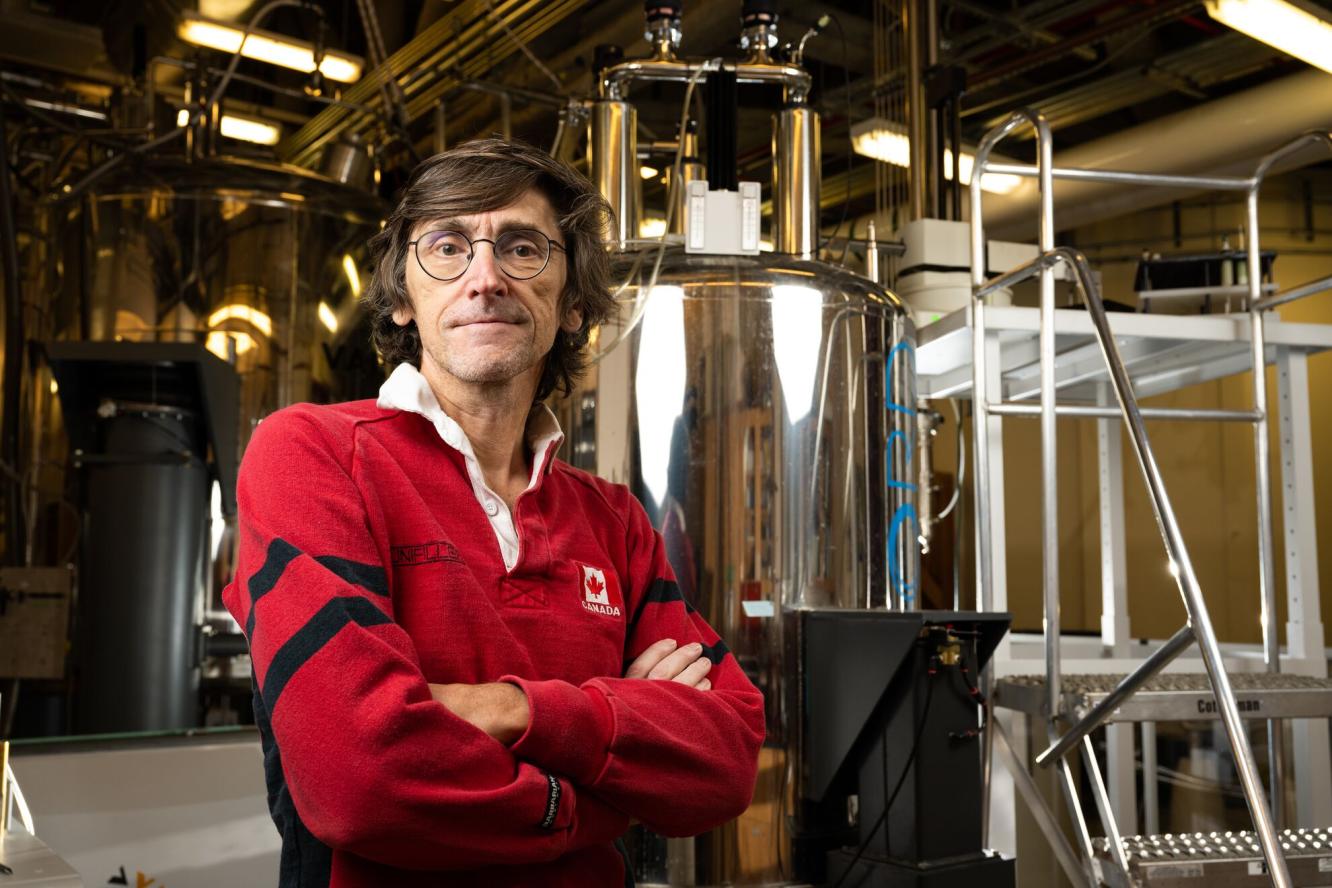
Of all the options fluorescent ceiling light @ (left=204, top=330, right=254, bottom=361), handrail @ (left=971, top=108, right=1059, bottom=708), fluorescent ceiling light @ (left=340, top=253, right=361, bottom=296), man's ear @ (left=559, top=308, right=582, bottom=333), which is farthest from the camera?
fluorescent ceiling light @ (left=340, top=253, right=361, bottom=296)

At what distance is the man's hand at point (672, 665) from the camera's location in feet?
4.75

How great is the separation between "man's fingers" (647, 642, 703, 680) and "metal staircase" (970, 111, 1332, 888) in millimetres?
904

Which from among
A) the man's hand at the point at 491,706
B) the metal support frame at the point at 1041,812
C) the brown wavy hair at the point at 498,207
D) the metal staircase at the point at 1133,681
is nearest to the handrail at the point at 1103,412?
the metal staircase at the point at 1133,681

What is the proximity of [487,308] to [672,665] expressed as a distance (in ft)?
1.66

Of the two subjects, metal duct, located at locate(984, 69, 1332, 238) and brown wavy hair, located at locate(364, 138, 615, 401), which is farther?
metal duct, located at locate(984, 69, 1332, 238)

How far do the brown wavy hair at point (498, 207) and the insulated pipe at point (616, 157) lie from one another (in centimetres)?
99

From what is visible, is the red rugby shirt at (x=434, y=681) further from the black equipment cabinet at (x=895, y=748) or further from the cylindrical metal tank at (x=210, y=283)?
the cylindrical metal tank at (x=210, y=283)

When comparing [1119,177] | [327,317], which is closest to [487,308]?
[1119,177]

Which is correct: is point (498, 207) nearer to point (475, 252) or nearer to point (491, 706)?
point (475, 252)

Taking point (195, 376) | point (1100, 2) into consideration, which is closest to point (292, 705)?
point (195, 376)

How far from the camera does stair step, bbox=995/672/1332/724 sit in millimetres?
2350

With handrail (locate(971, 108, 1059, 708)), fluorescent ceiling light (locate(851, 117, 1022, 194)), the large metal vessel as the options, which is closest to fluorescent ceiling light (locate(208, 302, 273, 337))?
the large metal vessel

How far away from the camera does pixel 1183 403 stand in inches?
301

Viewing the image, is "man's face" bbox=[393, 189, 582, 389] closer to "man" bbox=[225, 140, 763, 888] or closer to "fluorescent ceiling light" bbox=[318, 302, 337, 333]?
"man" bbox=[225, 140, 763, 888]
